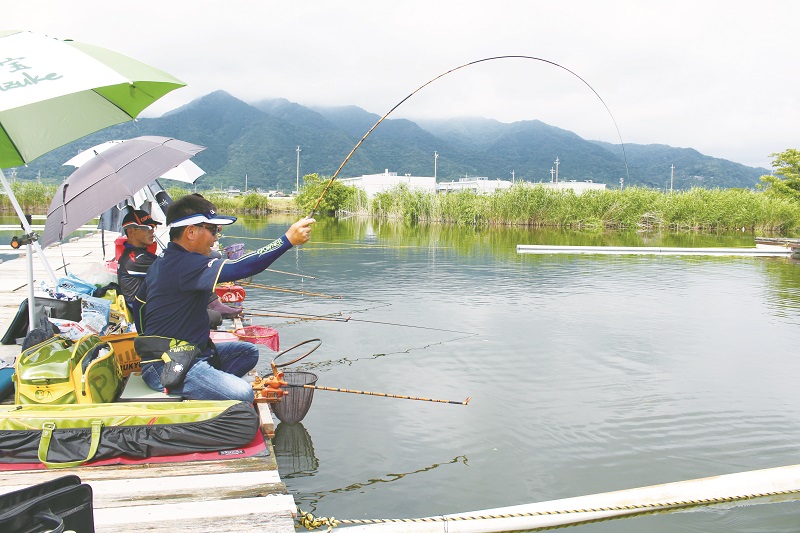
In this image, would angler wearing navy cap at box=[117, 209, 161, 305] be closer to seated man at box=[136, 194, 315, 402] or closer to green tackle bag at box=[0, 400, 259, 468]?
seated man at box=[136, 194, 315, 402]

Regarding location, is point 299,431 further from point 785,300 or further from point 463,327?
point 785,300

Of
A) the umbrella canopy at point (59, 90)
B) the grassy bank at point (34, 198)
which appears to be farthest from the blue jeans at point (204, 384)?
the grassy bank at point (34, 198)

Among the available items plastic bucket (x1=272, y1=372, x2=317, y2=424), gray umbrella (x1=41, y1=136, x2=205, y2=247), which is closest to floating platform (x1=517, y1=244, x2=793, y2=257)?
gray umbrella (x1=41, y1=136, x2=205, y2=247)

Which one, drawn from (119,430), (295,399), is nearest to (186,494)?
(119,430)

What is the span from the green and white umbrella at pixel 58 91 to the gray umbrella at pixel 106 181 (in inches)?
15.0

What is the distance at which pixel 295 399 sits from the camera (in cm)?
517

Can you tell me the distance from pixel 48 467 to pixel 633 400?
531 cm

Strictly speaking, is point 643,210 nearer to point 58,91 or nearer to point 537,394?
point 537,394

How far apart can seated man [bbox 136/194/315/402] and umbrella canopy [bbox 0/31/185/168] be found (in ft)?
3.20

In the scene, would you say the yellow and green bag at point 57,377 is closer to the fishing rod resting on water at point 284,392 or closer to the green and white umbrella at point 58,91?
the fishing rod resting on water at point 284,392

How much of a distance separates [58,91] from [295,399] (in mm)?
2774

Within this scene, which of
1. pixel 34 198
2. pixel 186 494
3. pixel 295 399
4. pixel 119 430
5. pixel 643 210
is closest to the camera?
pixel 186 494

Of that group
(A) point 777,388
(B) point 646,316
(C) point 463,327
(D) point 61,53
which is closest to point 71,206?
(D) point 61,53

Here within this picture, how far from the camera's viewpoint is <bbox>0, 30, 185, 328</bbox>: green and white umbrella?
395 cm
